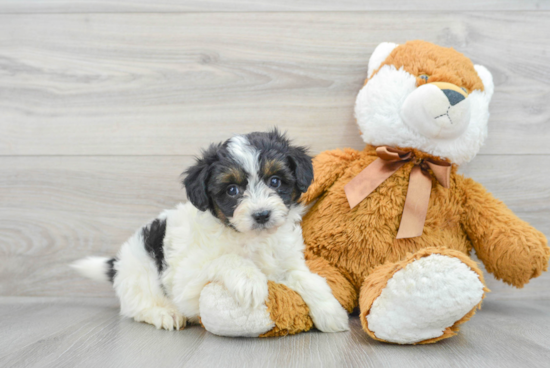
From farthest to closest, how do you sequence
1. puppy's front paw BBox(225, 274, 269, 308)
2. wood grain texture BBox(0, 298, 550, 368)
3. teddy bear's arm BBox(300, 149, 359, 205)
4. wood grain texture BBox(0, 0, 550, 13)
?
wood grain texture BBox(0, 0, 550, 13) < teddy bear's arm BBox(300, 149, 359, 205) < puppy's front paw BBox(225, 274, 269, 308) < wood grain texture BBox(0, 298, 550, 368)

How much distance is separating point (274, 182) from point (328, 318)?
0.51 meters

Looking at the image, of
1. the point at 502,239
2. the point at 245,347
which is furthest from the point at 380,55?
the point at 245,347

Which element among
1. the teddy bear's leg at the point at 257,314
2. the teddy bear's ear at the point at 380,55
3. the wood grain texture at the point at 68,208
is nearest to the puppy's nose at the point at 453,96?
the teddy bear's ear at the point at 380,55

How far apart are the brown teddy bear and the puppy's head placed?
27cm

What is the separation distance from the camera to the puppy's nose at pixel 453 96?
5.21 feet

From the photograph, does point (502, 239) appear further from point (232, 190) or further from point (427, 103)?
point (232, 190)

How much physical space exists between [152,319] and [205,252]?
0.39 meters

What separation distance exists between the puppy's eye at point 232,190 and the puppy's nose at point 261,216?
13cm

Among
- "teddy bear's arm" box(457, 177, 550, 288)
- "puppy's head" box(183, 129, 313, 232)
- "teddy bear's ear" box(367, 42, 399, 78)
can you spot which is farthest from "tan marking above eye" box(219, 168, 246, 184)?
"teddy bear's arm" box(457, 177, 550, 288)

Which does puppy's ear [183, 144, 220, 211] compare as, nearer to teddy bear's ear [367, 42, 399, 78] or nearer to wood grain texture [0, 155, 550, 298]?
wood grain texture [0, 155, 550, 298]

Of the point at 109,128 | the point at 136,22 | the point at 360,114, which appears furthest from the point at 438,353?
the point at 136,22

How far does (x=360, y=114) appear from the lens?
182 cm

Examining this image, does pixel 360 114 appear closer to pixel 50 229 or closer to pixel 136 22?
pixel 136 22

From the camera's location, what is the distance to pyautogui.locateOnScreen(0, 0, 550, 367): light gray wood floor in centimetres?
204
